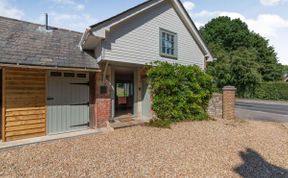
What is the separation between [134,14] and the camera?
397 inches

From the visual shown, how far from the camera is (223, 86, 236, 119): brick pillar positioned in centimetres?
1220

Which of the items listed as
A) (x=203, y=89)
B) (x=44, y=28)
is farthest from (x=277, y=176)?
(x=44, y=28)

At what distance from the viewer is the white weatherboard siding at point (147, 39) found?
9.47 meters

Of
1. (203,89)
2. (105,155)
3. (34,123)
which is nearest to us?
(105,155)

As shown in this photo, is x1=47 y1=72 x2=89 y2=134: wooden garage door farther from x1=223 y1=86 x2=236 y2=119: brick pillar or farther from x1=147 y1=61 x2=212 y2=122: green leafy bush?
x1=223 y1=86 x2=236 y2=119: brick pillar

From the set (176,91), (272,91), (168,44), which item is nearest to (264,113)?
(176,91)

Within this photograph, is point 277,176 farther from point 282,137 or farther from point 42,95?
point 42,95

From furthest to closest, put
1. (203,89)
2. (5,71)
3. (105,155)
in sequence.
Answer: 1. (203,89)
2. (5,71)
3. (105,155)

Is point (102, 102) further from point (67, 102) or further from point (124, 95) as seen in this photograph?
point (124, 95)

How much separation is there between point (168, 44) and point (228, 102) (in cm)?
469

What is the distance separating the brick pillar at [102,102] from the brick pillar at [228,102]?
659 centimetres

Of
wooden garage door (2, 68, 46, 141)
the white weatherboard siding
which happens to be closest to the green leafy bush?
the white weatherboard siding

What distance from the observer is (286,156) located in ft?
21.2

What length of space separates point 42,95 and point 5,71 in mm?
1461
